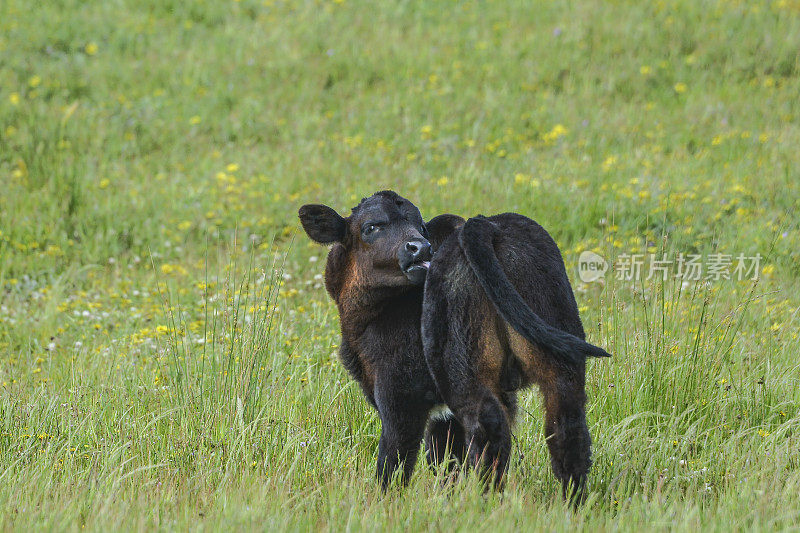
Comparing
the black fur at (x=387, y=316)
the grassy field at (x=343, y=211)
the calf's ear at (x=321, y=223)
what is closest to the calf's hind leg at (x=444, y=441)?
the black fur at (x=387, y=316)

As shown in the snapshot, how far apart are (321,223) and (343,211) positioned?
5075mm

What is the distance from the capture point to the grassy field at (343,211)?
3.93 meters

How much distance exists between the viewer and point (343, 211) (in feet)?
30.0

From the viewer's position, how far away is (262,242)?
9.36 meters

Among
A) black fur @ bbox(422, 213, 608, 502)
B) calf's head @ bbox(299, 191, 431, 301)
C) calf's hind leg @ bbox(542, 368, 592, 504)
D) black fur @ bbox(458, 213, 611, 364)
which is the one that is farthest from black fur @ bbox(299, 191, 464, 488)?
calf's hind leg @ bbox(542, 368, 592, 504)

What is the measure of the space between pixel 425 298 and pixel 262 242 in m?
5.87

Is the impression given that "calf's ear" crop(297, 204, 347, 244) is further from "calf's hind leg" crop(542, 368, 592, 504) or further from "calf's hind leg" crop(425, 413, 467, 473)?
"calf's hind leg" crop(542, 368, 592, 504)

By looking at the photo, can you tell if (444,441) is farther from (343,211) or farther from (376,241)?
(343,211)

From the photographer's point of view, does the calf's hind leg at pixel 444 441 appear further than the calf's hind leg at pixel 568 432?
Yes

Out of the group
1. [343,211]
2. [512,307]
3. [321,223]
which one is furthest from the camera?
[343,211]

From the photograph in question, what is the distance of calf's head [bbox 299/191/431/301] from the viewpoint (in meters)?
3.82

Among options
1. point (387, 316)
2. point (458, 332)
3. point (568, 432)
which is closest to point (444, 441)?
point (387, 316)

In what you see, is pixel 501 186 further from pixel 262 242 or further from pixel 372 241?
pixel 372 241

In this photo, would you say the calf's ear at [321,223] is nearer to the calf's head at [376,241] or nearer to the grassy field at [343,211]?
the calf's head at [376,241]
